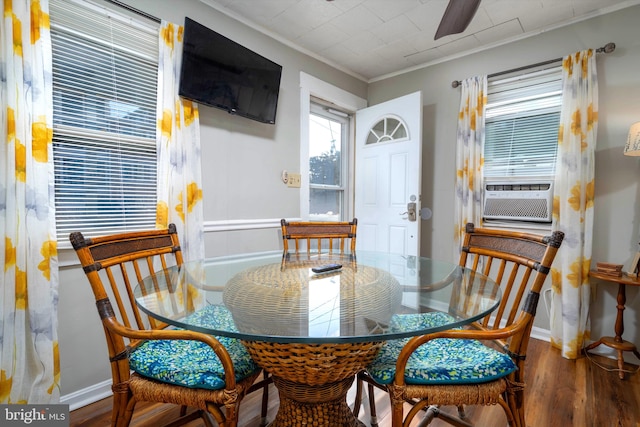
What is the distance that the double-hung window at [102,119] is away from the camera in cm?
157

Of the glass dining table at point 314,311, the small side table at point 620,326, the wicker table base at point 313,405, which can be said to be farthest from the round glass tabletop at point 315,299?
the small side table at point 620,326

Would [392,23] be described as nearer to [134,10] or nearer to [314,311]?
[134,10]

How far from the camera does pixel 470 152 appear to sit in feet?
8.77

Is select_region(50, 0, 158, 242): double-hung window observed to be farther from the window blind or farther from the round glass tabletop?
the window blind

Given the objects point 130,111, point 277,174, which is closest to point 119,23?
point 130,111

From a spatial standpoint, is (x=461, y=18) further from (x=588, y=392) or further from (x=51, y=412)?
(x=51, y=412)

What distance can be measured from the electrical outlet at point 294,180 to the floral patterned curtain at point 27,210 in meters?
1.61

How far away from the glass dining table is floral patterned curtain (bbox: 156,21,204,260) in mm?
513

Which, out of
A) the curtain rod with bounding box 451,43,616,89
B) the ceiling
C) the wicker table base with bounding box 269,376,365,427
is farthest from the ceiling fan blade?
the wicker table base with bounding box 269,376,365,427

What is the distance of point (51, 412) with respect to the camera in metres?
1.35

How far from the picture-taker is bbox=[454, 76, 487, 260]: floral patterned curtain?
104 inches

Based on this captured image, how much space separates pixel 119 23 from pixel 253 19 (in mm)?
958

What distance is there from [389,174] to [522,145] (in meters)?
1.13

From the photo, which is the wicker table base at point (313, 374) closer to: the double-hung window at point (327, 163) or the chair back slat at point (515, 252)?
the chair back slat at point (515, 252)
